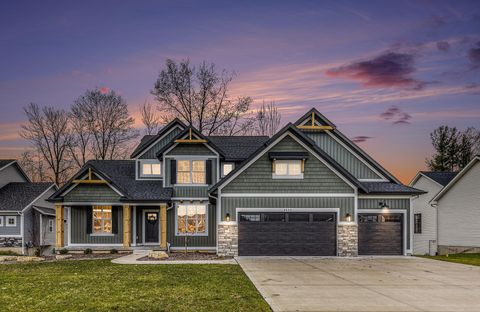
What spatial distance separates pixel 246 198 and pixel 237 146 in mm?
6895

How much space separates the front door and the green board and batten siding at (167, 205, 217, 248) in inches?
35.4

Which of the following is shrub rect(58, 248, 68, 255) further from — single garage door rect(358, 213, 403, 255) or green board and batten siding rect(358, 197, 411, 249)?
green board and batten siding rect(358, 197, 411, 249)

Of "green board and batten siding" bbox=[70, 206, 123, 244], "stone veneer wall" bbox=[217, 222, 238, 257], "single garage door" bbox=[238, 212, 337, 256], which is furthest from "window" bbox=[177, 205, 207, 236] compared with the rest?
"single garage door" bbox=[238, 212, 337, 256]

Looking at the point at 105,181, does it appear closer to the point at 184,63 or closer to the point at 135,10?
the point at 135,10

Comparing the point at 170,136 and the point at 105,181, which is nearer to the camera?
the point at 105,181

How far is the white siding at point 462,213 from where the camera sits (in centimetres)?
3097

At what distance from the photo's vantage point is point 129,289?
1344 centimetres

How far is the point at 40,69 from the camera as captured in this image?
32719 mm

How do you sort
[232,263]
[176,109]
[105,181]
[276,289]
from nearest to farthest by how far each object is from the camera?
[276,289]
[232,263]
[105,181]
[176,109]

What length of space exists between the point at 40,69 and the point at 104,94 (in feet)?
43.2

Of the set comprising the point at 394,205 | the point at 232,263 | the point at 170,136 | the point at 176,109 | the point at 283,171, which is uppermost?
the point at 176,109

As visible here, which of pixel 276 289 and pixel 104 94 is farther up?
pixel 104 94

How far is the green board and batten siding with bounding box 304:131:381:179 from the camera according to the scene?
2633cm

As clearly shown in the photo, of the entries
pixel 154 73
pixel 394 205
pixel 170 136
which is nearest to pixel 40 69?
pixel 170 136
